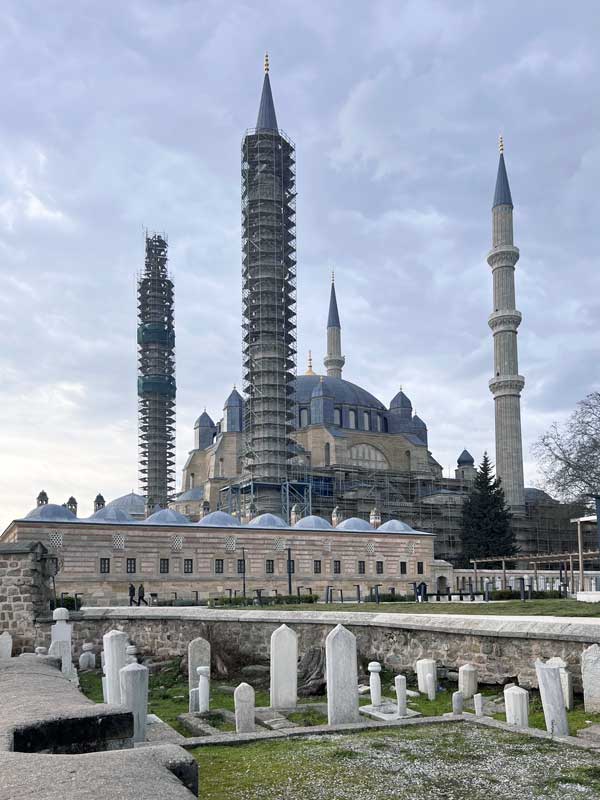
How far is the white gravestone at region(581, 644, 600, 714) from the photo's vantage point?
8.59 metres

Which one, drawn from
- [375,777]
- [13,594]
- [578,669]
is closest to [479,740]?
[375,777]

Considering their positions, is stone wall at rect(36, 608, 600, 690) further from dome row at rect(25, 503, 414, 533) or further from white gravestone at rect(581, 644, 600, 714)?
dome row at rect(25, 503, 414, 533)

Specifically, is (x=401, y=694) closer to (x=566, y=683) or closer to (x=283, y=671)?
(x=283, y=671)

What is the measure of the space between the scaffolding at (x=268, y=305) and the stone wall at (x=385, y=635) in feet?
114

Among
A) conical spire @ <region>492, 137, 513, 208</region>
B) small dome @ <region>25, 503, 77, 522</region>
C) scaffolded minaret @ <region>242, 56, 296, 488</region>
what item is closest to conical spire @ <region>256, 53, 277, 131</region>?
scaffolded minaret @ <region>242, 56, 296, 488</region>

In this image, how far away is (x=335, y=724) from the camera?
832 cm

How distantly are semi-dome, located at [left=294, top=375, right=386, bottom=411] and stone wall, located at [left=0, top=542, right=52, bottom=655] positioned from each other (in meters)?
48.4

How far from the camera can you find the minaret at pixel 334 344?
256 ft

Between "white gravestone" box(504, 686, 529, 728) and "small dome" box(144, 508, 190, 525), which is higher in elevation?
"small dome" box(144, 508, 190, 525)

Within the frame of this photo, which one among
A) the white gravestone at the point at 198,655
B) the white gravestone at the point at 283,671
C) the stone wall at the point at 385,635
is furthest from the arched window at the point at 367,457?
the white gravestone at the point at 283,671

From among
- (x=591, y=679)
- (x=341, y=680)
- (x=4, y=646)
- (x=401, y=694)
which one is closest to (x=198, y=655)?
(x=4, y=646)

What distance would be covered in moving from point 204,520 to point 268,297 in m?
20.0

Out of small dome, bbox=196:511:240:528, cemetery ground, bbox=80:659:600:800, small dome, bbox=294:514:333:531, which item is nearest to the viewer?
cemetery ground, bbox=80:659:600:800

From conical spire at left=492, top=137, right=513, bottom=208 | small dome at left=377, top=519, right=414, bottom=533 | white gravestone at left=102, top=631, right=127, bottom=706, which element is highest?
conical spire at left=492, top=137, right=513, bottom=208
